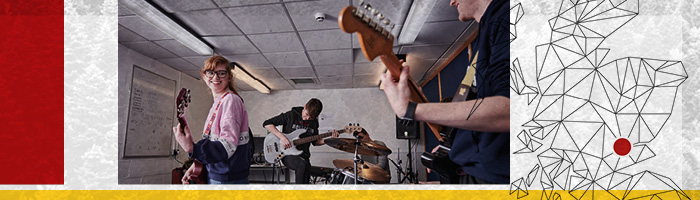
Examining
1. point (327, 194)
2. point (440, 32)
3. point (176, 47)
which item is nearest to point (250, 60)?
point (176, 47)

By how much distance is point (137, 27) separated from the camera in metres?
3.09

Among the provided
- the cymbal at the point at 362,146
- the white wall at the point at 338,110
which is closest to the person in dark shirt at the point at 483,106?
the cymbal at the point at 362,146

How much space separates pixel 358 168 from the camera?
2.39m

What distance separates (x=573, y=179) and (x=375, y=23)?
680 millimetres

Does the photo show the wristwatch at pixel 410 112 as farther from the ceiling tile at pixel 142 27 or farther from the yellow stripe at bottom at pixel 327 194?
the ceiling tile at pixel 142 27

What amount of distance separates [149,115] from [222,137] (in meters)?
3.69

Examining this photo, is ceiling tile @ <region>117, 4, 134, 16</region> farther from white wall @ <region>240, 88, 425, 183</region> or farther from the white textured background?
white wall @ <region>240, 88, 425, 183</region>

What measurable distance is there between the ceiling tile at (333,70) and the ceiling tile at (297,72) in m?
0.11

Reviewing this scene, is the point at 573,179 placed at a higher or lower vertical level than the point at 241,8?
lower

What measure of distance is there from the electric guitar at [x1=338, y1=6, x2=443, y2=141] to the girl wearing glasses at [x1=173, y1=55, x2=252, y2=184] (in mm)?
714

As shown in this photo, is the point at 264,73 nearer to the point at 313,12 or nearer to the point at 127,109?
the point at 127,109

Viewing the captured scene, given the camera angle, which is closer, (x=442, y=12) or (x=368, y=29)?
(x=368, y=29)

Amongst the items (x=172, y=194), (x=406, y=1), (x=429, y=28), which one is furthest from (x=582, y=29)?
(x=429, y=28)

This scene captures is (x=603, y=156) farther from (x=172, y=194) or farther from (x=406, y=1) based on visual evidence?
(x=406, y=1)
